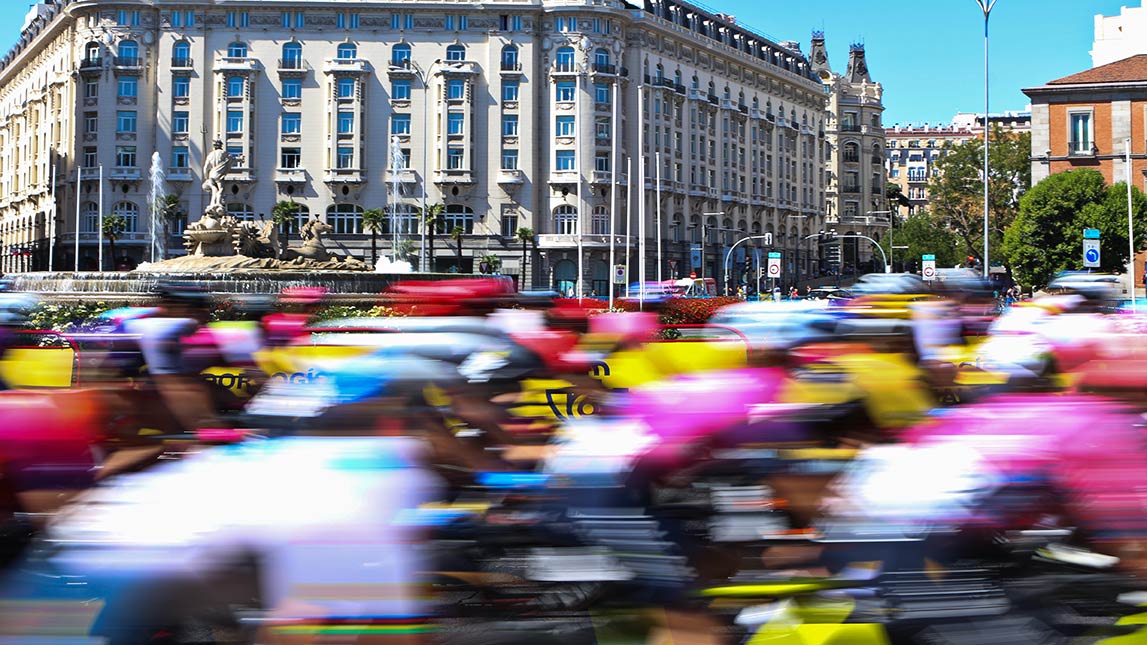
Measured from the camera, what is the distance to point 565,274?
79750 millimetres

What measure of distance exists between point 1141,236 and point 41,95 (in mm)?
80370

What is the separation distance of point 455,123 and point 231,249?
41.3m

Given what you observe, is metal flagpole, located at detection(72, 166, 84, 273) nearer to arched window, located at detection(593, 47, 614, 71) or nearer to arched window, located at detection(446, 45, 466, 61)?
arched window, located at detection(446, 45, 466, 61)

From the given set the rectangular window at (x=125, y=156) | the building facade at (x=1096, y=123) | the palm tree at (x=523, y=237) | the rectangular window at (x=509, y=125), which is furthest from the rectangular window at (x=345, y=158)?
the building facade at (x=1096, y=123)

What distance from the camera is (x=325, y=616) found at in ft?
16.6

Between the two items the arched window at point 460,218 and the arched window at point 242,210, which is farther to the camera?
the arched window at point 460,218

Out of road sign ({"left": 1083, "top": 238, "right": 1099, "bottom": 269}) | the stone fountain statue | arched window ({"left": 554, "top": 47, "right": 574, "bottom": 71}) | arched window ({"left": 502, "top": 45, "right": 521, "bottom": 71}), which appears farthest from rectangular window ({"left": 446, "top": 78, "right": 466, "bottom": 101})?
road sign ({"left": 1083, "top": 238, "right": 1099, "bottom": 269})

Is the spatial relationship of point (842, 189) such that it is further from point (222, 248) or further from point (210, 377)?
point (210, 377)

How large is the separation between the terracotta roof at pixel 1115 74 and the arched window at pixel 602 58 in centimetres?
3178

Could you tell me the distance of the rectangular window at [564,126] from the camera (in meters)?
79.2

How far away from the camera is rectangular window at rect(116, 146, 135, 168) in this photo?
257 feet

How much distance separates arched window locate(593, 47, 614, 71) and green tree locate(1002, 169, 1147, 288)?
33776 millimetres

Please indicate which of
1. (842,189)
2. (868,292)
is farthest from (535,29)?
(868,292)

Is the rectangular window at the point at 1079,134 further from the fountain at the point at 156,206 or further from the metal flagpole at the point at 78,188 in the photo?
the metal flagpole at the point at 78,188
